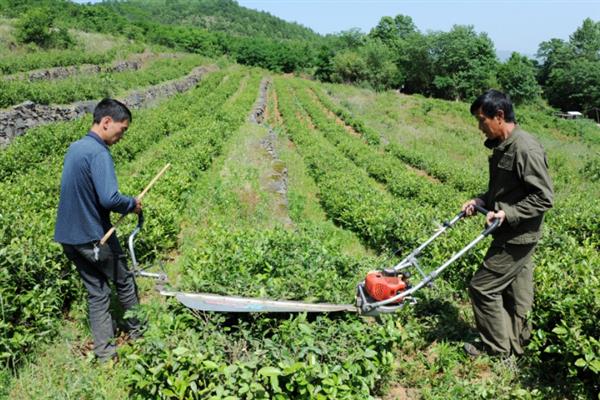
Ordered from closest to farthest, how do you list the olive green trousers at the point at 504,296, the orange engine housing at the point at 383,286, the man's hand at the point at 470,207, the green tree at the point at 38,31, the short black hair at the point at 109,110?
the orange engine housing at the point at 383,286 → the short black hair at the point at 109,110 → the olive green trousers at the point at 504,296 → the man's hand at the point at 470,207 → the green tree at the point at 38,31

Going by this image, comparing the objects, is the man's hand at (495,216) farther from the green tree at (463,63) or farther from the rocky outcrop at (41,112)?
the green tree at (463,63)

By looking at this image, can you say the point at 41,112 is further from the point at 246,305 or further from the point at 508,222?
the point at 508,222

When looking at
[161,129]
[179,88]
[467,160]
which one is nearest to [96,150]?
[161,129]

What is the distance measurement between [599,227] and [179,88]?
89.5 ft

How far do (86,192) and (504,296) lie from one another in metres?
4.20

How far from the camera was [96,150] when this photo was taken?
3.86 metres

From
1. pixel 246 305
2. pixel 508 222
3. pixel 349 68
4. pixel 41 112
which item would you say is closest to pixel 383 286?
pixel 246 305

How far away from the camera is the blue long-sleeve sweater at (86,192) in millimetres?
3838

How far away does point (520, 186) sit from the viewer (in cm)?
399

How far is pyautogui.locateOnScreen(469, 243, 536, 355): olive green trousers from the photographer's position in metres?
4.09

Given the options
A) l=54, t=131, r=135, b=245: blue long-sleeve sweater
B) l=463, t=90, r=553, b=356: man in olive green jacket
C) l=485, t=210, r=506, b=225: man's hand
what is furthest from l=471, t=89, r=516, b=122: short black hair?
l=54, t=131, r=135, b=245: blue long-sleeve sweater

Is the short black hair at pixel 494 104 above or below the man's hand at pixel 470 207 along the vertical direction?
above

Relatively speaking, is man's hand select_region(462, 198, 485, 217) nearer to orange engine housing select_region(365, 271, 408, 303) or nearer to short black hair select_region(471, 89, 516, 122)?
short black hair select_region(471, 89, 516, 122)

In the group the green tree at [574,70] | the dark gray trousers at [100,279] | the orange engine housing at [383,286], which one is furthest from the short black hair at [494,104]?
the green tree at [574,70]
